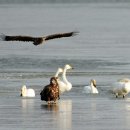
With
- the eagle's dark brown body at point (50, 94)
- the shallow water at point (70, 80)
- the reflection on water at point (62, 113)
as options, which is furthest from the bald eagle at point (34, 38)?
the reflection on water at point (62, 113)

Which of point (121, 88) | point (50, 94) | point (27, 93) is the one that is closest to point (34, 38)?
point (27, 93)

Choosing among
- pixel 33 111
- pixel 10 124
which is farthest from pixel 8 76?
pixel 10 124

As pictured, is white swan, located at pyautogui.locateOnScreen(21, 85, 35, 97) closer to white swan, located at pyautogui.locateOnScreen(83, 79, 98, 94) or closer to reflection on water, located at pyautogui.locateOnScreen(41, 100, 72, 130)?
white swan, located at pyautogui.locateOnScreen(83, 79, 98, 94)

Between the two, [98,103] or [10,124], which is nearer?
[10,124]

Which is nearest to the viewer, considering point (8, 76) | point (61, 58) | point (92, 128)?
point (92, 128)

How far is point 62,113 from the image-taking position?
1820 cm

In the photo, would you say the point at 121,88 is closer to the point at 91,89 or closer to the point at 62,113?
the point at 91,89

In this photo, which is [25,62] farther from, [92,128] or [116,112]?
[92,128]

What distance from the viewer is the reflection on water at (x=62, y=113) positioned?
1630 cm

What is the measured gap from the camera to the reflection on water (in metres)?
16.3

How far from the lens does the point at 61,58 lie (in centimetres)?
3622

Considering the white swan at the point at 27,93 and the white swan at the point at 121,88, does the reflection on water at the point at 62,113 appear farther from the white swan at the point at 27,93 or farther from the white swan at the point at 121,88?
the white swan at the point at 121,88

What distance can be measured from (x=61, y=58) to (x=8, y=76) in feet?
25.2

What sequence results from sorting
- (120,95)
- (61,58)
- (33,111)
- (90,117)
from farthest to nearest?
(61,58) < (120,95) < (33,111) < (90,117)
